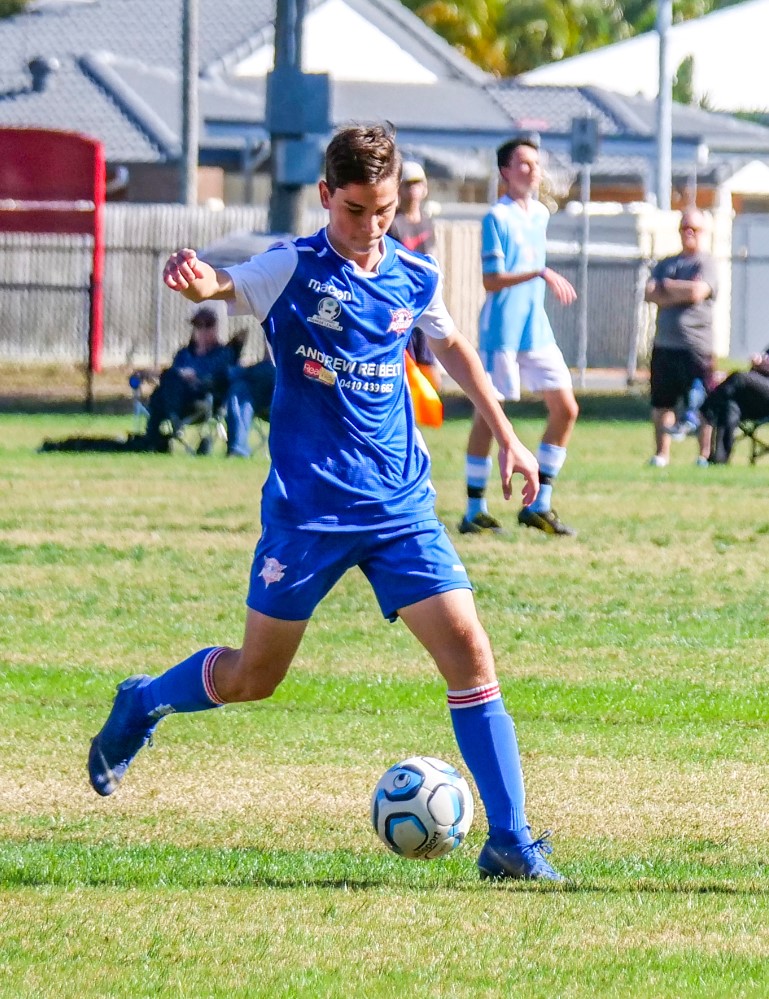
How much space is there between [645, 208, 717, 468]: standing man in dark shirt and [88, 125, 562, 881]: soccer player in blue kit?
11933 millimetres

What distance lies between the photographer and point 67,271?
106 ft

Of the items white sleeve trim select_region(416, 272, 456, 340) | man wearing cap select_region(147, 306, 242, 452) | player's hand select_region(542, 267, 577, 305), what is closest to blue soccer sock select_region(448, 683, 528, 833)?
white sleeve trim select_region(416, 272, 456, 340)

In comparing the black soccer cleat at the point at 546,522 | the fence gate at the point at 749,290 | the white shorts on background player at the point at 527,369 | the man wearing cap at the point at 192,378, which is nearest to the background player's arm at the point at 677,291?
the man wearing cap at the point at 192,378

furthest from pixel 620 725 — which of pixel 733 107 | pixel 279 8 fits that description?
pixel 733 107

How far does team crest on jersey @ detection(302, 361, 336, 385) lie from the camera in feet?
18.1

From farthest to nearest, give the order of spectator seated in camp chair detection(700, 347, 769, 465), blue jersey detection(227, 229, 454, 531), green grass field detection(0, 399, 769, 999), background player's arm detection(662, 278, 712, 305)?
spectator seated in camp chair detection(700, 347, 769, 465) < background player's arm detection(662, 278, 712, 305) < blue jersey detection(227, 229, 454, 531) < green grass field detection(0, 399, 769, 999)

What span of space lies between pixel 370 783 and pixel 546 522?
620cm

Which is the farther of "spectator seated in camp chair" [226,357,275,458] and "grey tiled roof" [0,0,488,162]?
"grey tiled roof" [0,0,488,162]

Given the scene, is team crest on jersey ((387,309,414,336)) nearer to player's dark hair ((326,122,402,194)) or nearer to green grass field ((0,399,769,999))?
player's dark hair ((326,122,402,194))

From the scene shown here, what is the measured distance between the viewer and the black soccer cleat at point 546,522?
12688 mm

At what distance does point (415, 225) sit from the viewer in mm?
13695

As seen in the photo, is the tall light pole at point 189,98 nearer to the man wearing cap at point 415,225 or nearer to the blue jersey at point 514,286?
the man wearing cap at point 415,225

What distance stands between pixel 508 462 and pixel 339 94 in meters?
45.0

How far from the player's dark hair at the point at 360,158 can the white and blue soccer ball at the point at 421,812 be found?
5.38ft
